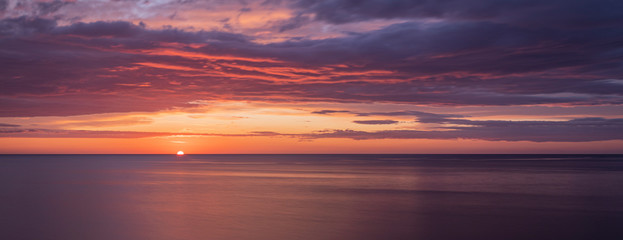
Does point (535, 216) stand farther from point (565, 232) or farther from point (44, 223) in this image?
point (44, 223)

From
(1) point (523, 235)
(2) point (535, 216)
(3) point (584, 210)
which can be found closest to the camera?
(1) point (523, 235)

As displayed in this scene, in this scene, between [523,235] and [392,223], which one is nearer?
[523,235]

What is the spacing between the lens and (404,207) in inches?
1073

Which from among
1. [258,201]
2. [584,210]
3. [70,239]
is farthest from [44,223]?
[584,210]

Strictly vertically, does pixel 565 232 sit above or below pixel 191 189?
below

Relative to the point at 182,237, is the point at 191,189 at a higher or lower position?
higher

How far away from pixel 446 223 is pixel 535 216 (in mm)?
5376

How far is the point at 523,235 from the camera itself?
19.0 metres

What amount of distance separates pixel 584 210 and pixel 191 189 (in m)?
28.4

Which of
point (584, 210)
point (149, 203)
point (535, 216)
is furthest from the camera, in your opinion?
point (149, 203)

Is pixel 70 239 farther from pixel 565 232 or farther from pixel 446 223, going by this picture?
pixel 565 232

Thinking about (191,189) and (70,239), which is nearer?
(70,239)

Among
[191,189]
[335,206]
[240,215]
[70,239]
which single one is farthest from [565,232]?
[191,189]

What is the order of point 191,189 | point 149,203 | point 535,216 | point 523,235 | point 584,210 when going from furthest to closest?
point 191,189 < point 149,203 < point 584,210 < point 535,216 < point 523,235
